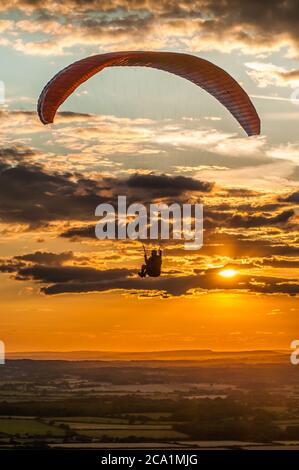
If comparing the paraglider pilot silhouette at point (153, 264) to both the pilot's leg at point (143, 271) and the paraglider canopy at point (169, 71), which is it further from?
the paraglider canopy at point (169, 71)

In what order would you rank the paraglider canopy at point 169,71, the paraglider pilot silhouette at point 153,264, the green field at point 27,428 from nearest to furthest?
the paraglider canopy at point 169,71 < the paraglider pilot silhouette at point 153,264 < the green field at point 27,428

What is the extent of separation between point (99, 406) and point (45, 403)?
10654mm

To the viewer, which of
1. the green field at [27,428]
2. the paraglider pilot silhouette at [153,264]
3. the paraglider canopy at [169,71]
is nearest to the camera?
the paraglider canopy at [169,71]

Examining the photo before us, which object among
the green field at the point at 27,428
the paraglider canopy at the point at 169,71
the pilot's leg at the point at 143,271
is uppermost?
the green field at the point at 27,428

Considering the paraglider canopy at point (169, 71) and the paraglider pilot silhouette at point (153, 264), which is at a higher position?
the paraglider canopy at point (169, 71)

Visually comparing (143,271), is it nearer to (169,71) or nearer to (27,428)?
(169,71)

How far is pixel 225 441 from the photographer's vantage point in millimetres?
160250

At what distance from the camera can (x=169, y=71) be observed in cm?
3941

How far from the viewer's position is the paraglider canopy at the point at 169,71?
34.7 meters

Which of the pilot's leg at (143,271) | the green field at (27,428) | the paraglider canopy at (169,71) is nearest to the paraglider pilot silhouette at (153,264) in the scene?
the pilot's leg at (143,271)

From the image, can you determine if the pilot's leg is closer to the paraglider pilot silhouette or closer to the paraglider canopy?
the paraglider pilot silhouette

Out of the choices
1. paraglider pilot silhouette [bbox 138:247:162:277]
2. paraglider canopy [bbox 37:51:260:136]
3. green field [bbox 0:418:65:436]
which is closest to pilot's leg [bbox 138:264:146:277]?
paraglider pilot silhouette [bbox 138:247:162:277]

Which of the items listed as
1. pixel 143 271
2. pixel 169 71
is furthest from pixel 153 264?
pixel 169 71

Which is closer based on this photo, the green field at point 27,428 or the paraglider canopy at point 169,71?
the paraglider canopy at point 169,71
